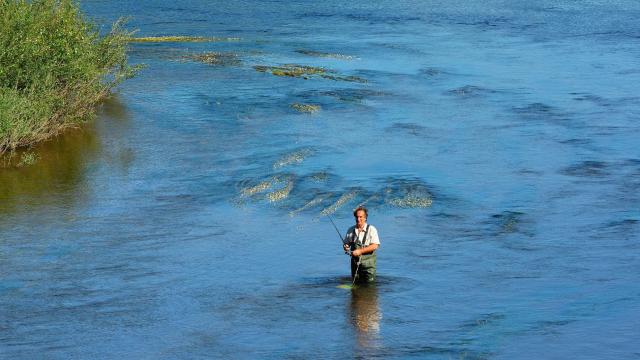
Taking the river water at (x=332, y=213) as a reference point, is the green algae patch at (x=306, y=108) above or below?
above

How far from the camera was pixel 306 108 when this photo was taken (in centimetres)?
3125

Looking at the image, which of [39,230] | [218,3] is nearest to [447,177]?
[39,230]

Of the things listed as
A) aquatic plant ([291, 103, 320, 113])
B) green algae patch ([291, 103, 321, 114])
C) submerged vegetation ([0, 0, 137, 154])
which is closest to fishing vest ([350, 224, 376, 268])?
submerged vegetation ([0, 0, 137, 154])

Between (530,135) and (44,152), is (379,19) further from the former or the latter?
(44,152)

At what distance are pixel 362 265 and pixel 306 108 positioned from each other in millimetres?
14777

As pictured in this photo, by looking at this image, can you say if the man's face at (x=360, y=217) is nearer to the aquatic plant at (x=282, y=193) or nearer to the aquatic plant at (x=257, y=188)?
the aquatic plant at (x=282, y=193)

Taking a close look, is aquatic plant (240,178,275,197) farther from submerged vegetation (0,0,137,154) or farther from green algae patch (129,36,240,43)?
green algae patch (129,36,240,43)

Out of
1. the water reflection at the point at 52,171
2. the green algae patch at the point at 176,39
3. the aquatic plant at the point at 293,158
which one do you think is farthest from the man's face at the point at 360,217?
the green algae patch at the point at 176,39

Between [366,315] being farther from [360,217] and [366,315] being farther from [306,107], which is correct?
[306,107]

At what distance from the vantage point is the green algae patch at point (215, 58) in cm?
3888

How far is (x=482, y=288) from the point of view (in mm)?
17578

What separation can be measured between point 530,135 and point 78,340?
1638cm

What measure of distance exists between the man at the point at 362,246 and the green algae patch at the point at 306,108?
1422cm

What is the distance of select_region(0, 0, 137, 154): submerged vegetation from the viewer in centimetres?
2491
